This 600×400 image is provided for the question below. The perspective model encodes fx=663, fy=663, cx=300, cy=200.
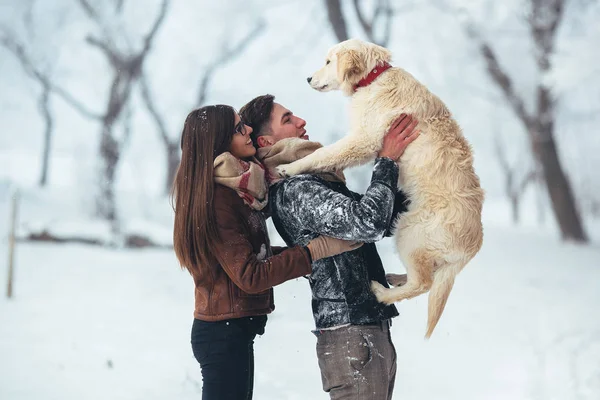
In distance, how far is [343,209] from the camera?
5.42ft

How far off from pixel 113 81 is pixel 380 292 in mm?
9121

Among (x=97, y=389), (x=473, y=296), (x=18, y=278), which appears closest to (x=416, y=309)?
(x=473, y=296)

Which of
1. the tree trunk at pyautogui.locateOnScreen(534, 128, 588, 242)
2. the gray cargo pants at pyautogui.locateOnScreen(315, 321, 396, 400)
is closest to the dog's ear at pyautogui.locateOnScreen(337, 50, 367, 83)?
the gray cargo pants at pyautogui.locateOnScreen(315, 321, 396, 400)

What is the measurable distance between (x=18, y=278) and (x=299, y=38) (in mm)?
5798

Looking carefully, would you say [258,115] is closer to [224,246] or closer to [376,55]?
[224,246]

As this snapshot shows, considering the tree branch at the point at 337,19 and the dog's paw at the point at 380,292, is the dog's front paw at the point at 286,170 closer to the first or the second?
the dog's paw at the point at 380,292

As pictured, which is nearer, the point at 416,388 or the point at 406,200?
the point at 406,200

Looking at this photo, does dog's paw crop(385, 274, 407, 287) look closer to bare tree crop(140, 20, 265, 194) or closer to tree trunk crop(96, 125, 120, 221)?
tree trunk crop(96, 125, 120, 221)

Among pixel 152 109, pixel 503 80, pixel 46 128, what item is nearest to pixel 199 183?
pixel 503 80

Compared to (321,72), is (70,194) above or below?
above

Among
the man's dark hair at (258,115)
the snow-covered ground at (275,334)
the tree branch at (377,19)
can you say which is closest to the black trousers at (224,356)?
the man's dark hair at (258,115)

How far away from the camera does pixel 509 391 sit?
4605 mm

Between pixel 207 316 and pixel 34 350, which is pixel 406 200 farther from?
pixel 34 350

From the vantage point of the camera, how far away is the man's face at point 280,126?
78.4 inches
